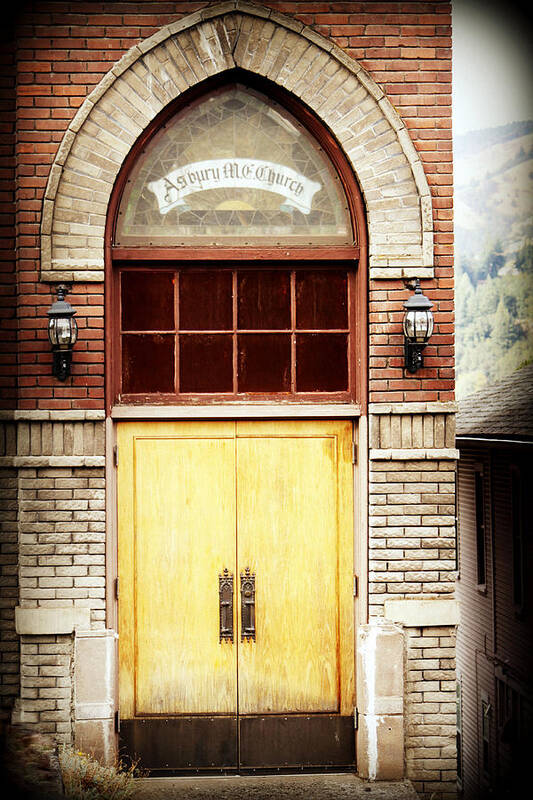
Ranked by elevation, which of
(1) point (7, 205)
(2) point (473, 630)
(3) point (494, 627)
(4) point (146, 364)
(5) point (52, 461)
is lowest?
(2) point (473, 630)

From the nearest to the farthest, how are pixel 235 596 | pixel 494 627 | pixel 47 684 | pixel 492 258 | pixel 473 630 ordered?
pixel 47 684
pixel 235 596
pixel 494 627
pixel 473 630
pixel 492 258

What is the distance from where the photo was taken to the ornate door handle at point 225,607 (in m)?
5.93

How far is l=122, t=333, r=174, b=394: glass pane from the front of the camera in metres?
6.04

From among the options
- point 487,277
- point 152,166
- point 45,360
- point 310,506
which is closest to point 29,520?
point 45,360

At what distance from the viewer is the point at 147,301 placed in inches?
238

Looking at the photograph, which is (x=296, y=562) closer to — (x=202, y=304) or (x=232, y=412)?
(x=232, y=412)

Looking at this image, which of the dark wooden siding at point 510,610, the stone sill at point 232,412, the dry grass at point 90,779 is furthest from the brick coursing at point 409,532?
the dark wooden siding at point 510,610

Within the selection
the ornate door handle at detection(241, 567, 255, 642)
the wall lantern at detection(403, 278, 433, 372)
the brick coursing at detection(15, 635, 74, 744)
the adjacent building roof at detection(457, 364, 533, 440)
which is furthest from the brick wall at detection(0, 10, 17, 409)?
the adjacent building roof at detection(457, 364, 533, 440)

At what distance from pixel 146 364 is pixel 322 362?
53.1 inches

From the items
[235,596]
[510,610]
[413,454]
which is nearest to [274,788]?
[235,596]

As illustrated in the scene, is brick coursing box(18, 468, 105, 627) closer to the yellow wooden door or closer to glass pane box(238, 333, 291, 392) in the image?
the yellow wooden door

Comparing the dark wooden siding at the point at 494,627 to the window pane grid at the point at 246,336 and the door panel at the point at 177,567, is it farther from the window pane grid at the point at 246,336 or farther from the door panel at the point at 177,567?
the door panel at the point at 177,567

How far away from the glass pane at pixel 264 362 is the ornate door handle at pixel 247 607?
144 centimetres

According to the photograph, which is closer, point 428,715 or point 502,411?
point 428,715
